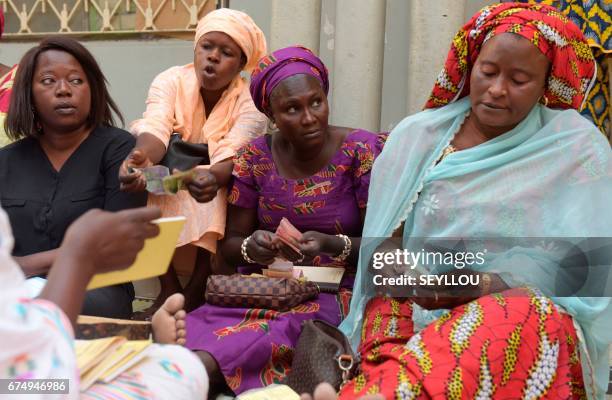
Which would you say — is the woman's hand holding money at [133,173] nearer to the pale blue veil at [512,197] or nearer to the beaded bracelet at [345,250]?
the beaded bracelet at [345,250]

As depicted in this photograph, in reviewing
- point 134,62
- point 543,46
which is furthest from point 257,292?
point 134,62

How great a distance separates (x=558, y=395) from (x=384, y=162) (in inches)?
44.3

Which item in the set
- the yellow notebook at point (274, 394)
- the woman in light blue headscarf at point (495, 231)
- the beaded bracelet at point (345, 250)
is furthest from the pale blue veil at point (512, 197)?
the yellow notebook at point (274, 394)

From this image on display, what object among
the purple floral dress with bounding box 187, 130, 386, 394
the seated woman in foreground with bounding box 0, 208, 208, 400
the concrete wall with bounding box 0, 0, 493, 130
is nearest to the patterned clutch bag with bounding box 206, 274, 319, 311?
the purple floral dress with bounding box 187, 130, 386, 394

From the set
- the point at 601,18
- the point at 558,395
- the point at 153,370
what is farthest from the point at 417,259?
the point at 601,18

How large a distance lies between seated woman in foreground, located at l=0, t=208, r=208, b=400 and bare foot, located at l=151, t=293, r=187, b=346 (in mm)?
197

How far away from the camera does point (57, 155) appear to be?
357cm

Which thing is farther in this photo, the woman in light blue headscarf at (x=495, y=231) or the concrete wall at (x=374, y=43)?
the concrete wall at (x=374, y=43)

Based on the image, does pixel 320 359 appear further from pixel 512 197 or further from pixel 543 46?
pixel 543 46

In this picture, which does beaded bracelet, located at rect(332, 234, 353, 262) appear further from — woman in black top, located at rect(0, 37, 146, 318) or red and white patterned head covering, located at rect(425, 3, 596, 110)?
woman in black top, located at rect(0, 37, 146, 318)

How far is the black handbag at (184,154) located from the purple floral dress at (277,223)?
28 centimetres

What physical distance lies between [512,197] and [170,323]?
128cm

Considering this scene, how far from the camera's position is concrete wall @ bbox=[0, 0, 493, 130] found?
4172 mm

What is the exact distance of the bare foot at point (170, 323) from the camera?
237 cm
